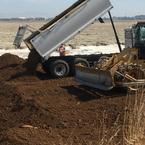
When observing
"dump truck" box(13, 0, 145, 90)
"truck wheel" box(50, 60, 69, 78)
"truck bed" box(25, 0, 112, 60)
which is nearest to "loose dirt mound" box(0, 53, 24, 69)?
"dump truck" box(13, 0, 145, 90)

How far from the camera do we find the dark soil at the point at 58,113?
33.4 ft

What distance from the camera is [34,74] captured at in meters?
22.3

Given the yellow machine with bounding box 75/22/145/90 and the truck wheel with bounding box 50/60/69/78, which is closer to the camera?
the yellow machine with bounding box 75/22/145/90

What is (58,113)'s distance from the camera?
13109 millimetres

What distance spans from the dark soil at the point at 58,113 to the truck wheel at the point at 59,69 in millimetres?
1552

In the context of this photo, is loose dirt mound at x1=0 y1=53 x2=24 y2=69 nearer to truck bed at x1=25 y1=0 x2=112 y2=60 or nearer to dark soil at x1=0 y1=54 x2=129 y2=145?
truck bed at x1=25 y1=0 x2=112 y2=60

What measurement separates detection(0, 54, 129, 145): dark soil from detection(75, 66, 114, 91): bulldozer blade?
9.6 inches

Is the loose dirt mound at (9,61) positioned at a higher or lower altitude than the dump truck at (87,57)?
lower

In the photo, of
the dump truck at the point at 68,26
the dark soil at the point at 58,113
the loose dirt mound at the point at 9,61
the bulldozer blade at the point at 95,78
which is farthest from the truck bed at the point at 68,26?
the loose dirt mound at the point at 9,61

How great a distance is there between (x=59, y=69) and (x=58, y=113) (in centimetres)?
864

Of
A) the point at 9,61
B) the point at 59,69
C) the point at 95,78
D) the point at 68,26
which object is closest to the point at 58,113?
the point at 95,78

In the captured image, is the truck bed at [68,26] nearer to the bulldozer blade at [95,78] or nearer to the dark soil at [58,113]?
the dark soil at [58,113]

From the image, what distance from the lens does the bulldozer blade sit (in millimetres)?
15695

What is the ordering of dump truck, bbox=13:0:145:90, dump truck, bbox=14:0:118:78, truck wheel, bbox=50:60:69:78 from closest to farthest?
→ dump truck, bbox=13:0:145:90 → dump truck, bbox=14:0:118:78 → truck wheel, bbox=50:60:69:78
